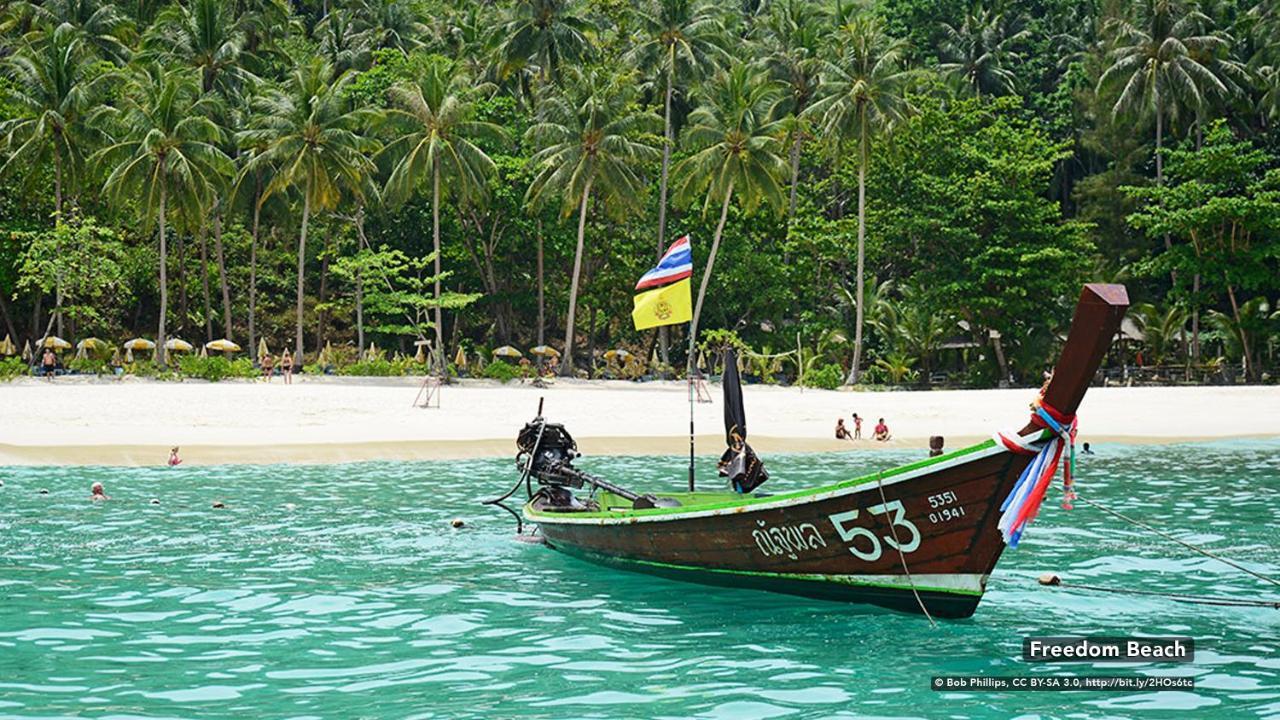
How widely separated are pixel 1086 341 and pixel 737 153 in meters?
45.8

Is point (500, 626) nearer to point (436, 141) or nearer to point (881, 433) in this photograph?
point (881, 433)

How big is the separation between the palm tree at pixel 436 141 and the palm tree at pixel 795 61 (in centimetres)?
1717

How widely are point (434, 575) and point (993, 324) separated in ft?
147

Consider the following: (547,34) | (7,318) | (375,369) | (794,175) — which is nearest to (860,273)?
(794,175)

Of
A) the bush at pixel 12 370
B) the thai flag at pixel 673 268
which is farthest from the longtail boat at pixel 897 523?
the bush at pixel 12 370

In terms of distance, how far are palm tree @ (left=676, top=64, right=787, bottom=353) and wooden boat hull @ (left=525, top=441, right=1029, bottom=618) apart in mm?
40582

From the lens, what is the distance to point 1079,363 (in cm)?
1116

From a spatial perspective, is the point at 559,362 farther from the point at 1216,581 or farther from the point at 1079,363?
the point at 1079,363

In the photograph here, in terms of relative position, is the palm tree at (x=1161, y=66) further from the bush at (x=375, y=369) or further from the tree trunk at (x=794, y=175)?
the bush at (x=375, y=369)

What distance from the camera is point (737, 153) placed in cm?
5584

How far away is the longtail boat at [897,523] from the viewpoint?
11641 millimetres

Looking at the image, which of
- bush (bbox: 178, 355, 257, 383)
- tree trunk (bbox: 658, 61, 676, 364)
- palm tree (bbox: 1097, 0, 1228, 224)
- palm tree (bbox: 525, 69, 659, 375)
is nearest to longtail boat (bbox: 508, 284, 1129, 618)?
Answer: bush (bbox: 178, 355, 257, 383)

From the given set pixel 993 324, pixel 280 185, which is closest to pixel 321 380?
pixel 280 185

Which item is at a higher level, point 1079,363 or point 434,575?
point 1079,363
